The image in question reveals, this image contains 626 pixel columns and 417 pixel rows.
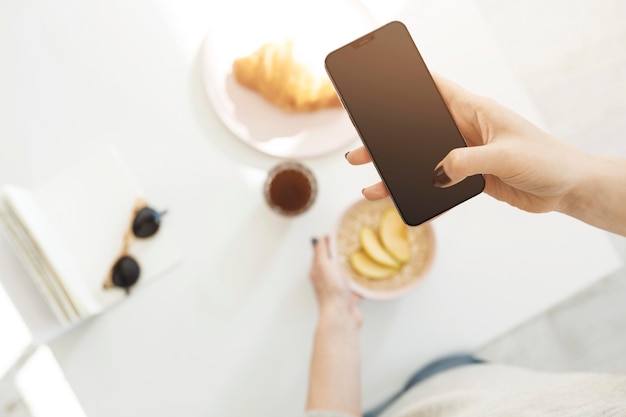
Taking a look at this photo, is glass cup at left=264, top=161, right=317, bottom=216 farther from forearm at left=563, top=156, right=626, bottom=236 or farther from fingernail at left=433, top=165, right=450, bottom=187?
forearm at left=563, top=156, right=626, bottom=236

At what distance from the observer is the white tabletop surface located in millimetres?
834

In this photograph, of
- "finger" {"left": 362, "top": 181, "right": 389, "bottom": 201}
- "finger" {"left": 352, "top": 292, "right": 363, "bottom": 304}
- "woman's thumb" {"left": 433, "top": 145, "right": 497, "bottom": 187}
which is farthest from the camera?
"finger" {"left": 352, "top": 292, "right": 363, "bottom": 304}

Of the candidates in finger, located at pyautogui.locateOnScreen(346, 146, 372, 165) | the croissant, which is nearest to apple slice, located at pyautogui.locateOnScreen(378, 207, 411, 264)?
finger, located at pyautogui.locateOnScreen(346, 146, 372, 165)

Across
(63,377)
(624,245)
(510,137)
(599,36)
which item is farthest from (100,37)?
(624,245)

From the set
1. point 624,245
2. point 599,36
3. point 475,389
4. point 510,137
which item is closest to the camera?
point 510,137

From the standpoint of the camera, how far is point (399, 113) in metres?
0.71

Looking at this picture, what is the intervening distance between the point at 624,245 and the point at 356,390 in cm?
86

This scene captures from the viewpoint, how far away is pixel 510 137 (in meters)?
0.67

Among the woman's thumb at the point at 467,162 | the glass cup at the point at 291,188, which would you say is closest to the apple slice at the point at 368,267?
the glass cup at the point at 291,188

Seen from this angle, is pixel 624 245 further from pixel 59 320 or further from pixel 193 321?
pixel 59 320

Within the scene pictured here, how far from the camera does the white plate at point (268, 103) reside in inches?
33.1

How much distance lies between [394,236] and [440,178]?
20 cm

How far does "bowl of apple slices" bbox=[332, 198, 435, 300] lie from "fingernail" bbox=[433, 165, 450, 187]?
0.55 feet

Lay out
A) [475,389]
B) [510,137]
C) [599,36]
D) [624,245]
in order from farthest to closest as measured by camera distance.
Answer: [624,245] < [599,36] < [475,389] < [510,137]
